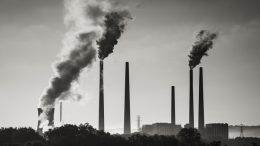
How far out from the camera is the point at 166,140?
9956 cm

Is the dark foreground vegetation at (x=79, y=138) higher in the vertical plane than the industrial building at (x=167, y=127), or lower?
lower

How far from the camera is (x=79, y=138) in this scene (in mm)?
93938

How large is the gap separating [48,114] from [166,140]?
2102cm

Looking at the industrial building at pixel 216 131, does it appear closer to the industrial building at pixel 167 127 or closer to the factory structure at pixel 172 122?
the factory structure at pixel 172 122

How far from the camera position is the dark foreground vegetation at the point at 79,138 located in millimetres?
91438

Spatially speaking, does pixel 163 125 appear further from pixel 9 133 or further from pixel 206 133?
pixel 9 133

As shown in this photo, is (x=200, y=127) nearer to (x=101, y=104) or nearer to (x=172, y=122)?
(x=172, y=122)

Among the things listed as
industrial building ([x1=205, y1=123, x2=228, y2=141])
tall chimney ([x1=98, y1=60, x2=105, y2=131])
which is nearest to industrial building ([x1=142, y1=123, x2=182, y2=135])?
industrial building ([x1=205, y1=123, x2=228, y2=141])

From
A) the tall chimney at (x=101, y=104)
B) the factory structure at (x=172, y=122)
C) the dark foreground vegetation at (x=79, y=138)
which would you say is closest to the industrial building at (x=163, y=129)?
the factory structure at (x=172, y=122)

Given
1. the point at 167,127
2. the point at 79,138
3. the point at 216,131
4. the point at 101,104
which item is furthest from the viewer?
the point at 216,131

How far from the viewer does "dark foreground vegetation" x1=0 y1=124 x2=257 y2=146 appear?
91.4 m

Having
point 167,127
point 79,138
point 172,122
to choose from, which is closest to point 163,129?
point 167,127

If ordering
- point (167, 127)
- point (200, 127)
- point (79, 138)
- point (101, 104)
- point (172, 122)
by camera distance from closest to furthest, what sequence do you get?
point (79, 138) → point (101, 104) → point (200, 127) → point (172, 122) → point (167, 127)

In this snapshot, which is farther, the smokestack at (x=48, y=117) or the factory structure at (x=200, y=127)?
the factory structure at (x=200, y=127)
